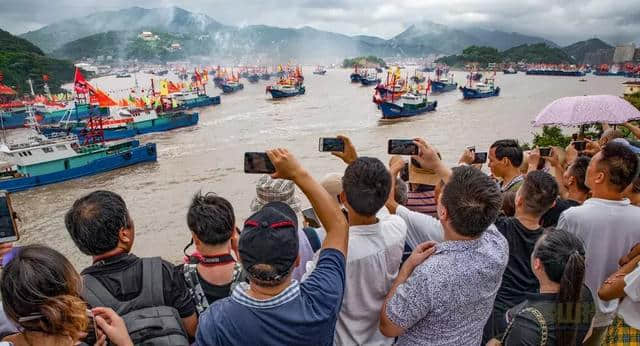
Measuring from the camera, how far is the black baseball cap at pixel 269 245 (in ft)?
4.18

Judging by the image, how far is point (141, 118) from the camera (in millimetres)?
29000

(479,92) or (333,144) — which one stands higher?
(333,144)

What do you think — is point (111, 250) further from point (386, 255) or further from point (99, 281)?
point (386, 255)

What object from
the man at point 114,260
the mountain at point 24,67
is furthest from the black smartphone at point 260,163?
the mountain at point 24,67

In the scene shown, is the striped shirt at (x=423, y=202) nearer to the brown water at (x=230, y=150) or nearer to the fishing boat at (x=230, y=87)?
the brown water at (x=230, y=150)

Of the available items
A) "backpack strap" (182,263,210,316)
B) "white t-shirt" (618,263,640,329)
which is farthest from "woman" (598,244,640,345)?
"backpack strap" (182,263,210,316)

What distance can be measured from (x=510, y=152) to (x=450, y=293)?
7.39ft

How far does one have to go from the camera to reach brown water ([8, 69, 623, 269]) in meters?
12.2

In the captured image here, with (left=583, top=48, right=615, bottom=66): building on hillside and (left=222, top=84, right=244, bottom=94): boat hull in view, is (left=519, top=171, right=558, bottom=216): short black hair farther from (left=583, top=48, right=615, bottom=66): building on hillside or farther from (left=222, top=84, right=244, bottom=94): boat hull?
(left=583, top=48, right=615, bottom=66): building on hillside

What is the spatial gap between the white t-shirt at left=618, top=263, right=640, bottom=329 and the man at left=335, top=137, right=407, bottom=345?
1109mm

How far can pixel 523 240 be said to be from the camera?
2.17m

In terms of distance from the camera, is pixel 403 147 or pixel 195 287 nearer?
pixel 195 287

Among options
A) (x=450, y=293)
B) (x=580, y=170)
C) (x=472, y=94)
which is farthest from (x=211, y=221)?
(x=472, y=94)

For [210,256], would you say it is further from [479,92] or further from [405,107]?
[479,92]
